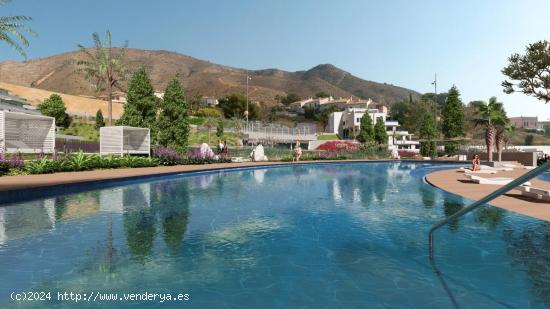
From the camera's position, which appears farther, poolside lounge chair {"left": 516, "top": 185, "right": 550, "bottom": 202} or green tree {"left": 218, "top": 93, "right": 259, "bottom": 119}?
green tree {"left": 218, "top": 93, "right": 259, "bottom": 119}

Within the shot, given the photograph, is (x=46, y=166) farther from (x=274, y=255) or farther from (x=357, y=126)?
(x=357, y=126)

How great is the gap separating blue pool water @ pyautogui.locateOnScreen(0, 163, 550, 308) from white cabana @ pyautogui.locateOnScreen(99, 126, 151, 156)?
13767 mm

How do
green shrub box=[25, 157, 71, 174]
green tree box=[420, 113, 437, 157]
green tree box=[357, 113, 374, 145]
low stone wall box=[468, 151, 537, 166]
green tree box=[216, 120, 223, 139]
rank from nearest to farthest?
green shrub box=[25, 157, 71, 174]
low stone wall box=[468, 151, 537, 166]
green tree box=[420, 113, 437, 157]
green tree box=[216, 120, 223, 139]
green tree box=[357, 113, 374, 145]

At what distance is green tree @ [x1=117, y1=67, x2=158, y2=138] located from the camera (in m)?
29.4

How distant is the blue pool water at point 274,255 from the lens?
4.88 metres

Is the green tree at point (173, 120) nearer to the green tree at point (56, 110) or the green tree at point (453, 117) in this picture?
the green tree at point (453, 117)

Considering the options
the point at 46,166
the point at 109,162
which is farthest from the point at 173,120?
the point at 46,166

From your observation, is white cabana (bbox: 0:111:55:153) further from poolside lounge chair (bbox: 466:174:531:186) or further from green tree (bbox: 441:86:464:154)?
green tree (bbox: 441:86:464:154)

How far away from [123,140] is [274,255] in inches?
843

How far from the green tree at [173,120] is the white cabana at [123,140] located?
12.7ft

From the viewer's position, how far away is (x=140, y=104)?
97.8ft

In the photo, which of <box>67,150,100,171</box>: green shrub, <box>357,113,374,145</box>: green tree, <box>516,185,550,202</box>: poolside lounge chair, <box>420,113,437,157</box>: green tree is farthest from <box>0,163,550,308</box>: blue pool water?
<box>357,113,374,145</box>: green tree

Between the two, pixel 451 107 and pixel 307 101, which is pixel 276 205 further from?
pixel 307 101

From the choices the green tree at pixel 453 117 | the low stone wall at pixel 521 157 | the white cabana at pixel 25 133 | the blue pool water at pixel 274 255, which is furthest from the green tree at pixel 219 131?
the blue pool water at pixel 274 255
